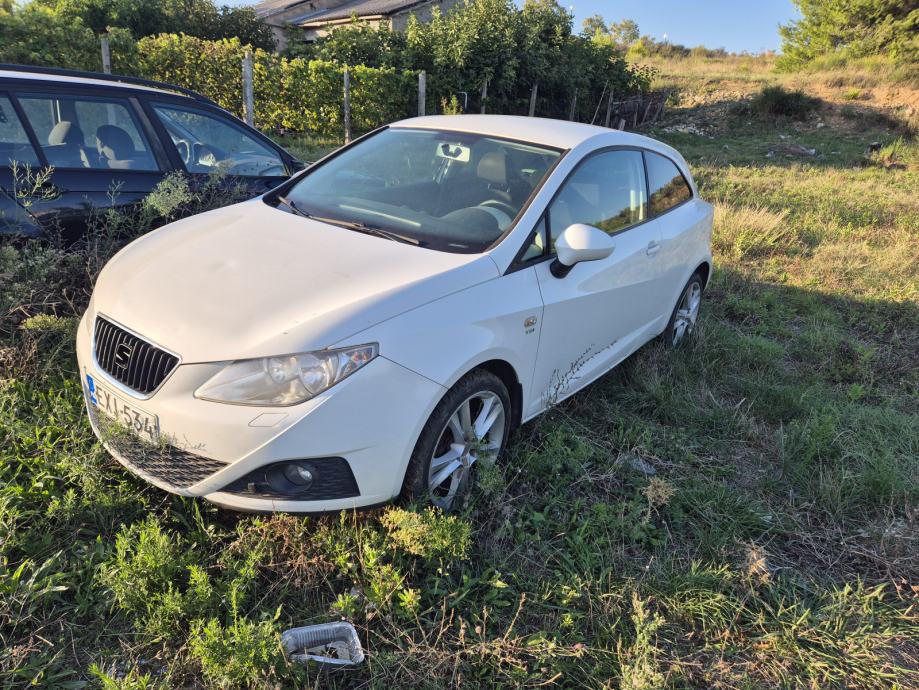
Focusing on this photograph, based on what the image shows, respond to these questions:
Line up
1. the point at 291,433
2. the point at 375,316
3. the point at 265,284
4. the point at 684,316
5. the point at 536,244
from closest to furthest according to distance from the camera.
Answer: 1. the point at 291,433
2. the point at 375,316
3. the point at 265,284
4. the point at 536,244
5. the point at 684,316

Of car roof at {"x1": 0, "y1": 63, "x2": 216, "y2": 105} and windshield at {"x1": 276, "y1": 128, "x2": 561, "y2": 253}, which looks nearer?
windshield at {"x1": 276, "y1": 128, "x2": 561, "y2": 253}

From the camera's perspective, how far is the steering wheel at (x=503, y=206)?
9.61 ft

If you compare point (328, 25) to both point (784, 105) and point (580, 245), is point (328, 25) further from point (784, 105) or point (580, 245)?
point (580, 245)

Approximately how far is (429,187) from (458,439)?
1.42 m

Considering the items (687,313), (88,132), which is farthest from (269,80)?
(687,313)

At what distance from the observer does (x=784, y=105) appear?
23922 mm

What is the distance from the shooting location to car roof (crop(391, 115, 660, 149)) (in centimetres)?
334

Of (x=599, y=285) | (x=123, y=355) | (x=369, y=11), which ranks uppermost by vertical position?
(x=369, y=11)

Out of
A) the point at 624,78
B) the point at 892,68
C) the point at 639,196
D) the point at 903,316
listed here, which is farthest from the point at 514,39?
the point at 892,68

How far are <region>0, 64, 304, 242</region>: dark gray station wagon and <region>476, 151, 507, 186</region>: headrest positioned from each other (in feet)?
6.45

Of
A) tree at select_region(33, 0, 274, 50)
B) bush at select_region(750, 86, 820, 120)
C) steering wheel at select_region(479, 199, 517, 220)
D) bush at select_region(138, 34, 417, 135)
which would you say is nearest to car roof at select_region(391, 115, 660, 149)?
steering wheel at select_region(479, 199, 517, 220)

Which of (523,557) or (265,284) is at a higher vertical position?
(265,284)

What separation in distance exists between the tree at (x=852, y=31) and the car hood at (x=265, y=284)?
3304 centimetres

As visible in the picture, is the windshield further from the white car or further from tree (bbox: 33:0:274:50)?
tree (bbox: 33:0:274:50)
